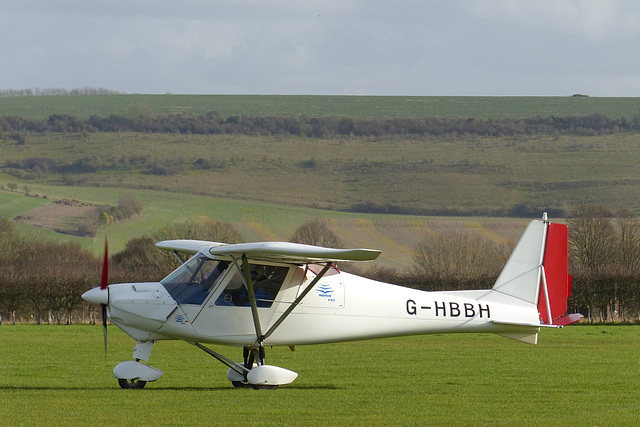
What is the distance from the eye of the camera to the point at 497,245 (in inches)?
3516

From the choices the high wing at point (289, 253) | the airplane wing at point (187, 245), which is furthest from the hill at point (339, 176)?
the high wing at point (289, 253)

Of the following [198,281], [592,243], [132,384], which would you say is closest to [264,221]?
[592,243]

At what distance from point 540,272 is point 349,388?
4.02m

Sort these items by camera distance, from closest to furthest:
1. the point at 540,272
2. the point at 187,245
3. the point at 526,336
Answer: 1. the point at 526,336
2. the point at 540,272
3. the point at 187,245

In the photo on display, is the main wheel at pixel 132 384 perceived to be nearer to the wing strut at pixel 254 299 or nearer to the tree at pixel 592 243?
the wing strut at pixel 254 299

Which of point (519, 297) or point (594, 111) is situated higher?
point (594, 111)

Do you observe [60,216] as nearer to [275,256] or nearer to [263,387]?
[263,387]

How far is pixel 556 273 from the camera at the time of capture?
17.6 meters

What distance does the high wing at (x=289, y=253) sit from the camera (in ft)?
44.8

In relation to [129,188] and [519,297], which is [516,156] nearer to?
[129,188]

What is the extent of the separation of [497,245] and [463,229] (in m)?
9.38

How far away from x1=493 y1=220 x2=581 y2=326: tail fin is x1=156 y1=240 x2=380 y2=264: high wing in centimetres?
401

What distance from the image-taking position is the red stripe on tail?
17438 mm

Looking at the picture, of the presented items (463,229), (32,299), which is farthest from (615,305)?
(463,229)
